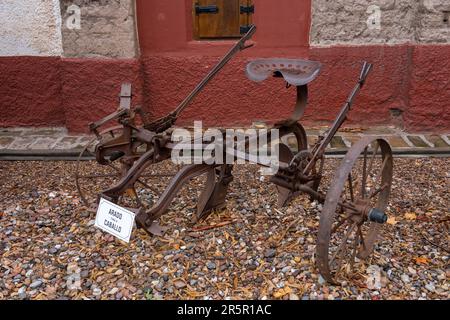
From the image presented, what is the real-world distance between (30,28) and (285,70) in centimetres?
327

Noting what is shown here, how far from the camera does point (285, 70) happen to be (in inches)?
126

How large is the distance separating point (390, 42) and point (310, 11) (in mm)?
916

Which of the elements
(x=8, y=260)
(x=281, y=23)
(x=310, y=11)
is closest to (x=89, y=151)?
(x=8, y=260)

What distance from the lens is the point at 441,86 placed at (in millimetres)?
4934

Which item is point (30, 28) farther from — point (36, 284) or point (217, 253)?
point (217, 253)

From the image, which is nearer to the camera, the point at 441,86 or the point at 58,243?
the point at 58,243

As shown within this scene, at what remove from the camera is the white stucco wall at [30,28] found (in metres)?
5.02

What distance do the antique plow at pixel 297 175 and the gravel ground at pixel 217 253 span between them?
0.16m

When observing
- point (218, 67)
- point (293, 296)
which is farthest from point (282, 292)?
point (218, 67)

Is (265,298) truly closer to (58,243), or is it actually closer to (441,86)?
(58,243)

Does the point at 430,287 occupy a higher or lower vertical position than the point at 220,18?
lower

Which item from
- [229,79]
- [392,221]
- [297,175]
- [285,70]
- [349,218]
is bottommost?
[392,221]

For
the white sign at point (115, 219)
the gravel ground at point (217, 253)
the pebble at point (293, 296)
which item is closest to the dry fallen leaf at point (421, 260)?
the gravel ground at point (217, 253)

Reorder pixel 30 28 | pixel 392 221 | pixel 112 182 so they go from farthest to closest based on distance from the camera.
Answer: pixel 30 28 < pixel 112 182 < pixel 392 221
